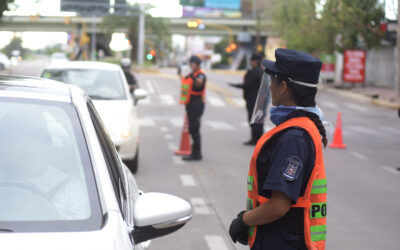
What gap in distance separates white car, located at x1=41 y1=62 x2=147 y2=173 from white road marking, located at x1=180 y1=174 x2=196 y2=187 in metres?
0.73

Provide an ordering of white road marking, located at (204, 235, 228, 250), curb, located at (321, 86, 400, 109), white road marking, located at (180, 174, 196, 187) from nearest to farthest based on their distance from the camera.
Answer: white road marking, located at (204, 235, 228, 250) → white road marking, located at (180, 174, 196, 187) → curb, located at (321, 86, 400, 109)

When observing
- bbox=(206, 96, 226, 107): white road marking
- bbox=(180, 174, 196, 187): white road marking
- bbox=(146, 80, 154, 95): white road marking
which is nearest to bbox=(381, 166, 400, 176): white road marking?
bbox=(180, 174, 196, 187): white road marking

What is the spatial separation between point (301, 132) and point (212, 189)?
253 inches

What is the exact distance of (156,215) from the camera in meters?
3.07

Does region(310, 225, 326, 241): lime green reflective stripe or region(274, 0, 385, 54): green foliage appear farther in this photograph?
region(274, 0, 385, 54): green foliage

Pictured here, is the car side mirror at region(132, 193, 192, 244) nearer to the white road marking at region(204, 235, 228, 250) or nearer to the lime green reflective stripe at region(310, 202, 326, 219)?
the lime green reflective stripe at region(310, 202, 326, 219)

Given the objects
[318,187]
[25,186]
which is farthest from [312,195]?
[25,186]

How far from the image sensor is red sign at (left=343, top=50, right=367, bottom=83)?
41.3 meters

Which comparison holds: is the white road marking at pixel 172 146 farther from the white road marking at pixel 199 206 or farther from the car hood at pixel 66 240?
the car hood at pixel 66 240

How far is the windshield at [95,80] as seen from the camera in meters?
10.9

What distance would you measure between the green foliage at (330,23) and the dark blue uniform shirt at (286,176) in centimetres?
2966

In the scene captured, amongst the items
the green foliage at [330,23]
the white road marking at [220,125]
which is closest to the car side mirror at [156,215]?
the white road marking at [220,125]

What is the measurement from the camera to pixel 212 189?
375 inches

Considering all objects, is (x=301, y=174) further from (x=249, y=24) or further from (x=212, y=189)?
(x=249, y=24)
